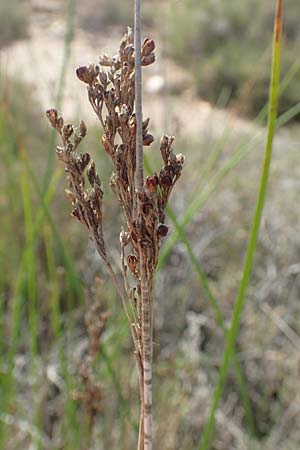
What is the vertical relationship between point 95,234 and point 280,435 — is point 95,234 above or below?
below

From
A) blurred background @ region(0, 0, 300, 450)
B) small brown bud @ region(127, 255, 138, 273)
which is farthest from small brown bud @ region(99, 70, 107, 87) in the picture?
blurred background @ region(0, 0, 300, 450)

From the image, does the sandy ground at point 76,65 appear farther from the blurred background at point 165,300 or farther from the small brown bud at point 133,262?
the small brown bud at point 133,262

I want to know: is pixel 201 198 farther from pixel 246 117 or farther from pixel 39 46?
pixel 39 46

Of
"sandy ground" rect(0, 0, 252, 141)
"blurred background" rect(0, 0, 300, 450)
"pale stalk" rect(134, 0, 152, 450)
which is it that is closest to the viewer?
"pale stalk" rect(134, 0, 152, 450)

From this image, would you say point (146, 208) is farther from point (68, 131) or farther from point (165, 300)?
point (165, 300)

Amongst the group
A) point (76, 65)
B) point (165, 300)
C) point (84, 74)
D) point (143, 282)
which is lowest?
point (143, 282)

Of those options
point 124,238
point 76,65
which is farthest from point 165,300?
point 76,65

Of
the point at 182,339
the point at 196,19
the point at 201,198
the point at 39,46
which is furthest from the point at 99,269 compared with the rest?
the point at 39,46

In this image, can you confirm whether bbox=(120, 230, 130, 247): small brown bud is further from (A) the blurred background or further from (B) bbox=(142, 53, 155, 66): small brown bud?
(A) the blurred background
